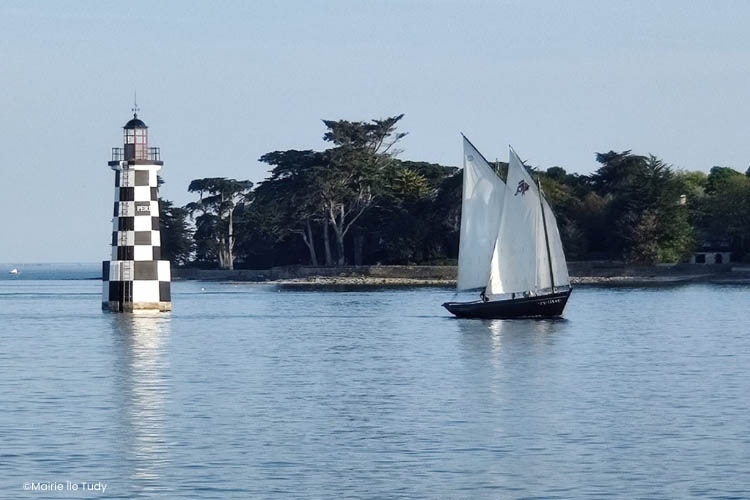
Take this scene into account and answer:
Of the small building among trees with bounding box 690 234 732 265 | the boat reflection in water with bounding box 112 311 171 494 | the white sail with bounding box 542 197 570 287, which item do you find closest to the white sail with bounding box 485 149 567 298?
the white sail with bounding box 542 197 570 287

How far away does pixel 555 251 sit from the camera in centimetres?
6072

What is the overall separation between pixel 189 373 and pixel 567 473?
1731cm

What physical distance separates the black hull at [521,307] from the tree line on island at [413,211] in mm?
59712

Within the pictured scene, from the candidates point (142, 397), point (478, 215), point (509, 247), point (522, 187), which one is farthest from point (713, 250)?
point (142, 397)

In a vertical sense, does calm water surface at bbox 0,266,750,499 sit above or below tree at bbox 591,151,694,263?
below

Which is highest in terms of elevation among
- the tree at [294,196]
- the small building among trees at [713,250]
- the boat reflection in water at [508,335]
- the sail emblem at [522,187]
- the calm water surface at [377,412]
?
the tree at [294,196]

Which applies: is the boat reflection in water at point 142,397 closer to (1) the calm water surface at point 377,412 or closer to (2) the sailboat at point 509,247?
(1) the calm water surface at point 377,412

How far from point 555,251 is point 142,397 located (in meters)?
32.6

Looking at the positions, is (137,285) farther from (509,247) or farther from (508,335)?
(509,247)

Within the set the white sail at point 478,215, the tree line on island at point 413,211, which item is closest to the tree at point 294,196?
the tree line on island at point 413,211

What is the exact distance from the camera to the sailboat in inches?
2392

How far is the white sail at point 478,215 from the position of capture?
6178cm

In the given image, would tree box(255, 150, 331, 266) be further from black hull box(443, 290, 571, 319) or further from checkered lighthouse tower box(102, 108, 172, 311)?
checkered lighthouse tower box(102, 108, 172, 311)

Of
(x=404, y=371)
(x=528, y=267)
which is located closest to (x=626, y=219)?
(x=528, y=267)
